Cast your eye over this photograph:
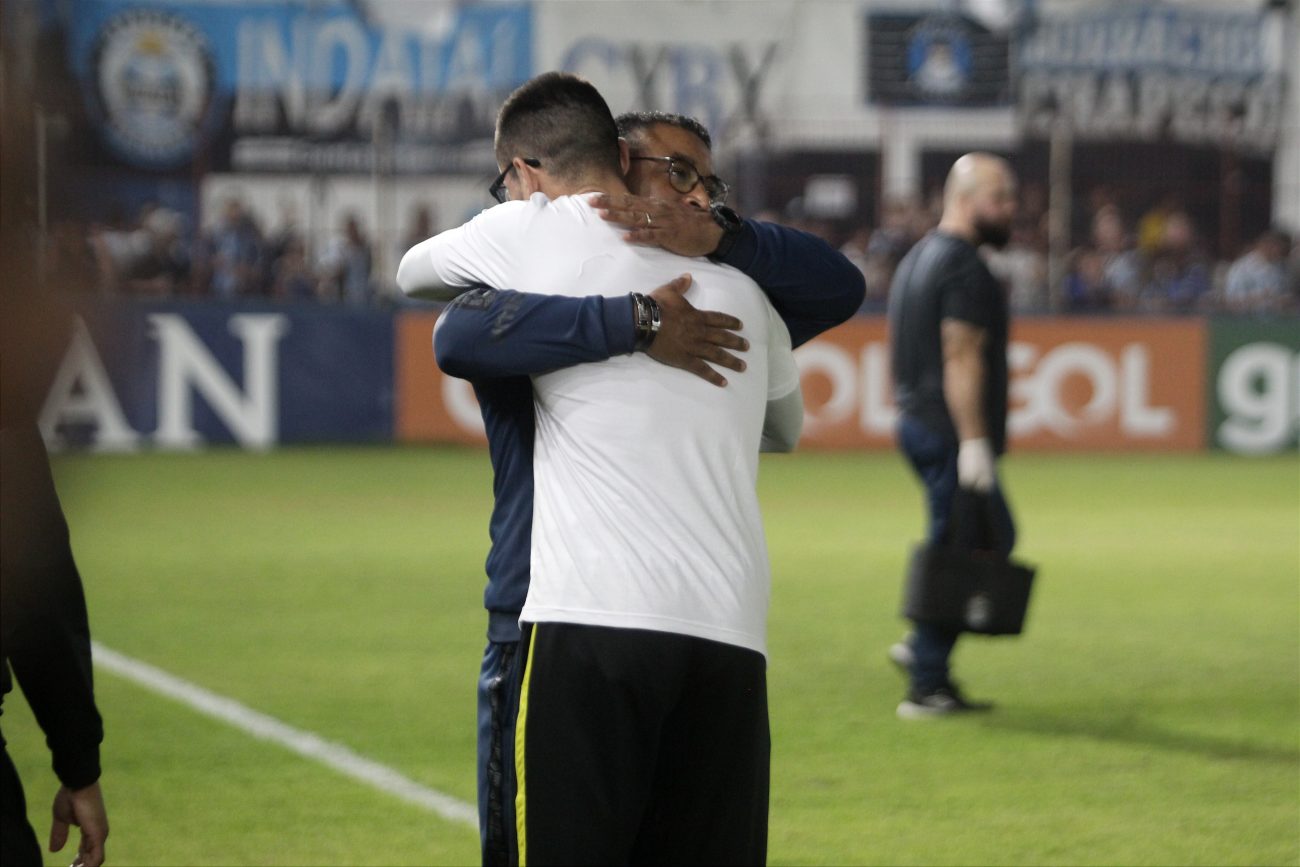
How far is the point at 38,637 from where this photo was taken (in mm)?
2742

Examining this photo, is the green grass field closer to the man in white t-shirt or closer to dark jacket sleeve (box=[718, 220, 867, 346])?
the man in white t-shirt

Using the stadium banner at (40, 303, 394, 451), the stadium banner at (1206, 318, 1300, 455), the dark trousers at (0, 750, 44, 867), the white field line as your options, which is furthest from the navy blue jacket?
the stadium banner at (1206, 318, 1300, 455)

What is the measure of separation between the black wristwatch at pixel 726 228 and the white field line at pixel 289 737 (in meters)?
2.88

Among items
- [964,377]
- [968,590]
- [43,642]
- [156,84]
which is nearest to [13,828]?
[43,642]

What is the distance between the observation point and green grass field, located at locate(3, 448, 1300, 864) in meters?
5.32

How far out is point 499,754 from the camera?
3.00m

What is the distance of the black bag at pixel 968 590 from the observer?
6801 millimetres

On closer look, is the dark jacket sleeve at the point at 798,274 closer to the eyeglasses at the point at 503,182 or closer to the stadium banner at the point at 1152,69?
the eyeglasses at the point at 503,182

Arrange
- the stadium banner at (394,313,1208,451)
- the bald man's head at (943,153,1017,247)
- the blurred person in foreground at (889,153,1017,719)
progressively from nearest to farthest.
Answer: the blurred person in foreground at (889,153,1017,719)
the bald man's head at (943,153,1017,247)
the stadium banner at (394,313,1208,451)

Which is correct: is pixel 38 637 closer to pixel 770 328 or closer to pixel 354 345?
pixel 770 328

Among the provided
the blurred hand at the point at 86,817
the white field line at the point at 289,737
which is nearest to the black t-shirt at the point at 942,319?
the white field line at the point at 289,737

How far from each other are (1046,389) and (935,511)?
41.8ft

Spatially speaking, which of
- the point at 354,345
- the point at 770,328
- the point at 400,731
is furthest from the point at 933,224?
the point at 770,328

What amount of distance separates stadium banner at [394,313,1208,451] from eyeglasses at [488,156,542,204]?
15.6 meters
